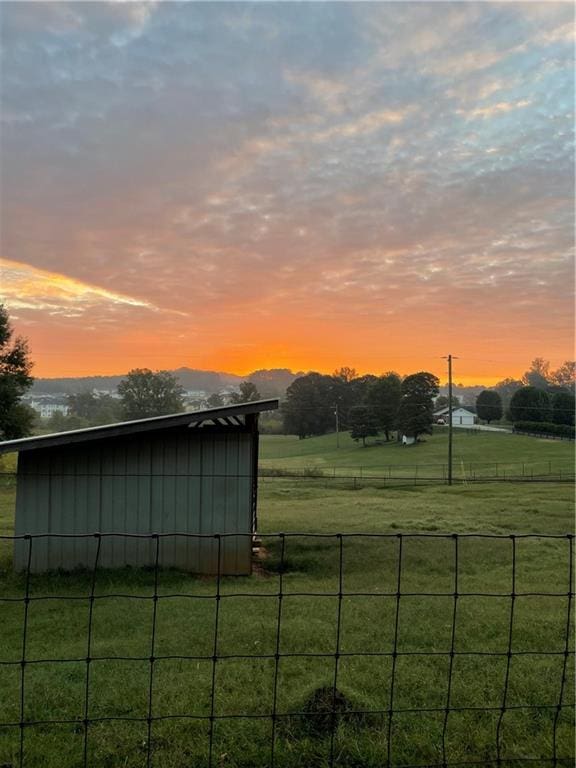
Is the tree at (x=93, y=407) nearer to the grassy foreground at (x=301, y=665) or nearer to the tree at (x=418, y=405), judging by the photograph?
the tree at (x=418, y=405)

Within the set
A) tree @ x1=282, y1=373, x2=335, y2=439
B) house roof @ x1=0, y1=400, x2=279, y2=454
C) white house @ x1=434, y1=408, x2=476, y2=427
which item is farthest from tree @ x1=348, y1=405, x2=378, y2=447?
house roof @ x1=0, y1=400, x2=279, y2=454

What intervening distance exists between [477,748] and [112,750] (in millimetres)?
2270

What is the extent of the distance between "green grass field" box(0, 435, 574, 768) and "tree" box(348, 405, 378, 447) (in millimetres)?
48719

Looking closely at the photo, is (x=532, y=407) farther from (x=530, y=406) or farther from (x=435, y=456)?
(x=435, y=456)

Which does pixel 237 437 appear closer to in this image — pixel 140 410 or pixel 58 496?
pixel 58 496

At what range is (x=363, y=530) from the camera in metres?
12.5

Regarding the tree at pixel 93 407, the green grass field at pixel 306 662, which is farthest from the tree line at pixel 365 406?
the green grass field at pixel 306 662

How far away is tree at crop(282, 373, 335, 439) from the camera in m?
75.4

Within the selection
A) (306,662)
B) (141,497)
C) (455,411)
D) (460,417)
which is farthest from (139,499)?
(455,411)

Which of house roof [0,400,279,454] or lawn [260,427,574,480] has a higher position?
house roof [0,400,279,454]

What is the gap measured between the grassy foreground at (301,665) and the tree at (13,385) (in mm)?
18966

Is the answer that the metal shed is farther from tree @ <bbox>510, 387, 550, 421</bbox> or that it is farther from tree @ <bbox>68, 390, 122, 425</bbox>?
tree @ <bbox>68, 390, 122, 425</bbox>

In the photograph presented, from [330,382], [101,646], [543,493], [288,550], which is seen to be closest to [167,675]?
[101,646]

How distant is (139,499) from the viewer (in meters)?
8.75
